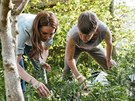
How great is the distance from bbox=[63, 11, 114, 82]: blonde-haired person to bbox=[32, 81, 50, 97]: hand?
2.60 ft

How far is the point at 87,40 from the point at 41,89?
4.20 ft

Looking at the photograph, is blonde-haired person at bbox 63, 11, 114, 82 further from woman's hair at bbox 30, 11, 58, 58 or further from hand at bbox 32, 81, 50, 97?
hand at bbox 32, 81, 50, 97

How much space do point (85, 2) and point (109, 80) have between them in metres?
4.88

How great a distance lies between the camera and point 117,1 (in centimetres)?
802

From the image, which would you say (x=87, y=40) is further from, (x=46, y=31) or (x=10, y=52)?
(x=10, y=52)

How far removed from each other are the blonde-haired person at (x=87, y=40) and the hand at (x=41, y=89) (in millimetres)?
791

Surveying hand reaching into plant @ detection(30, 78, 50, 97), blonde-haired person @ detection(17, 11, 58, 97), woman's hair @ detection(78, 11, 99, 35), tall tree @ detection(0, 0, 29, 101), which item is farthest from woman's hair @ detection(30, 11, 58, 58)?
tall tree @ detection(0, 0, 29, 101)

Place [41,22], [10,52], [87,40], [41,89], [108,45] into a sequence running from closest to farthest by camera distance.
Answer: [10,52] → [41,89] → [41,22] → [87,40] → [108,45]

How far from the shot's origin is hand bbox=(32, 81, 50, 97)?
260 cm

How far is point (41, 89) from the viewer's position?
262 centimetres

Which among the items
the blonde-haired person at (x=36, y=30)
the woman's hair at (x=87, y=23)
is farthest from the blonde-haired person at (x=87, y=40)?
the blonde-haired person at (x=36, y=30)

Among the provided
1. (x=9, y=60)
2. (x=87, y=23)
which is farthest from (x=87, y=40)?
(x=9, y=60)

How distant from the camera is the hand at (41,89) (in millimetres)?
2604

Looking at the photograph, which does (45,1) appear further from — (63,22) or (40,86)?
(40,86)
